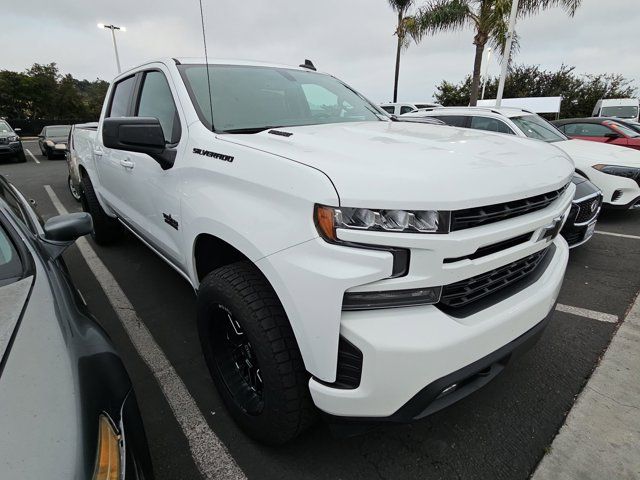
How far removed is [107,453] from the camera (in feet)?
3.38

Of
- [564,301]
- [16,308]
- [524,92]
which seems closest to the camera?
[16,308]

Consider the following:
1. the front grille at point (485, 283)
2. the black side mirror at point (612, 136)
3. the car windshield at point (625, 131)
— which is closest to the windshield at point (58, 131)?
the black side mirror at point (612, 136)

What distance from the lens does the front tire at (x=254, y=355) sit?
1.51 metres

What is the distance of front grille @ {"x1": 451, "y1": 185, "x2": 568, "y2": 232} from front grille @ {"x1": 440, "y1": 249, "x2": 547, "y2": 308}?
0.22m

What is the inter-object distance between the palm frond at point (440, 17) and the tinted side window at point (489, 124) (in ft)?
33.2

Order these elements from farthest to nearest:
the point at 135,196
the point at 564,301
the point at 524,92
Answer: the point at 524,92 < the point at 564,301 < the point at 135,196

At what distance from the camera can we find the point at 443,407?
1.46 metres

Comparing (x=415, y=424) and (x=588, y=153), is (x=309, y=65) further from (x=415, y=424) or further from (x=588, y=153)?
(x=588, y=153)

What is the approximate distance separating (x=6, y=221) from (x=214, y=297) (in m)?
0.97

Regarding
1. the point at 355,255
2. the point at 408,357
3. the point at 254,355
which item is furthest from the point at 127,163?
the point at 408,357

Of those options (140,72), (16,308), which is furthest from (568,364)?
(140,72)

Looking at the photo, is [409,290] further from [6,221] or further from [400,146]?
[6,221]

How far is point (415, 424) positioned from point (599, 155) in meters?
5.46

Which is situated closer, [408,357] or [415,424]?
[408,357]
